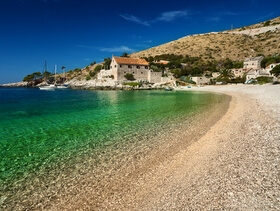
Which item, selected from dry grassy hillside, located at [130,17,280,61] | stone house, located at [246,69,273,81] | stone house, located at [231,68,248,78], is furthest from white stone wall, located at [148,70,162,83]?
dry grassy hillside, located at [130,17,280,61]

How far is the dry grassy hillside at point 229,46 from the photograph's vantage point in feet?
276

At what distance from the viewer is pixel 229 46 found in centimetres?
9606

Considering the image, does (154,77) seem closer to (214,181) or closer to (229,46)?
(214,181)

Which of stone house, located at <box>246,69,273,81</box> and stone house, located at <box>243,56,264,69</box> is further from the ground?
stone house, located at <box>243,56,264,69</box>

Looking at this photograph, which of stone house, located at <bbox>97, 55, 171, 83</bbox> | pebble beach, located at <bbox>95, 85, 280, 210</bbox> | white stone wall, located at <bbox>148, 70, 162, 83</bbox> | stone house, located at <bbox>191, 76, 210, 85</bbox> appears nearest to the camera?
pebble beach, located at <bbox>95, 85, 280, 210</bbox>

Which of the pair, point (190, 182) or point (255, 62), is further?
point (255, 62)

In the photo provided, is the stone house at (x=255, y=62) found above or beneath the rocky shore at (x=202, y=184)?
above

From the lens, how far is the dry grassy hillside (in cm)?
8409

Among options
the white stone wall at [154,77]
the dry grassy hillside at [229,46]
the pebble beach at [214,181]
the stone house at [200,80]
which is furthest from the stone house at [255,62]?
the pebble beach at [214,181]

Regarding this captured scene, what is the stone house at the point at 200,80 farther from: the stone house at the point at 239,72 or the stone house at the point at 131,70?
the stone house at the point at 131,70

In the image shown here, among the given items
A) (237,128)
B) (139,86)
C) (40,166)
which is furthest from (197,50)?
(40,166)

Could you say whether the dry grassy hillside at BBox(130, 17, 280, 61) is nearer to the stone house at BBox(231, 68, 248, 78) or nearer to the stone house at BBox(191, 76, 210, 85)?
the stone house at BBox(231, 68, 248, 78)

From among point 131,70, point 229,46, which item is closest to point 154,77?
point 131,70

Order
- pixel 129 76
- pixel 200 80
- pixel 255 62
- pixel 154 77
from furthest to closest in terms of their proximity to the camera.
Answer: pixel 255 62, pixel 154 77, pixel 200 80, pixel 129 76
